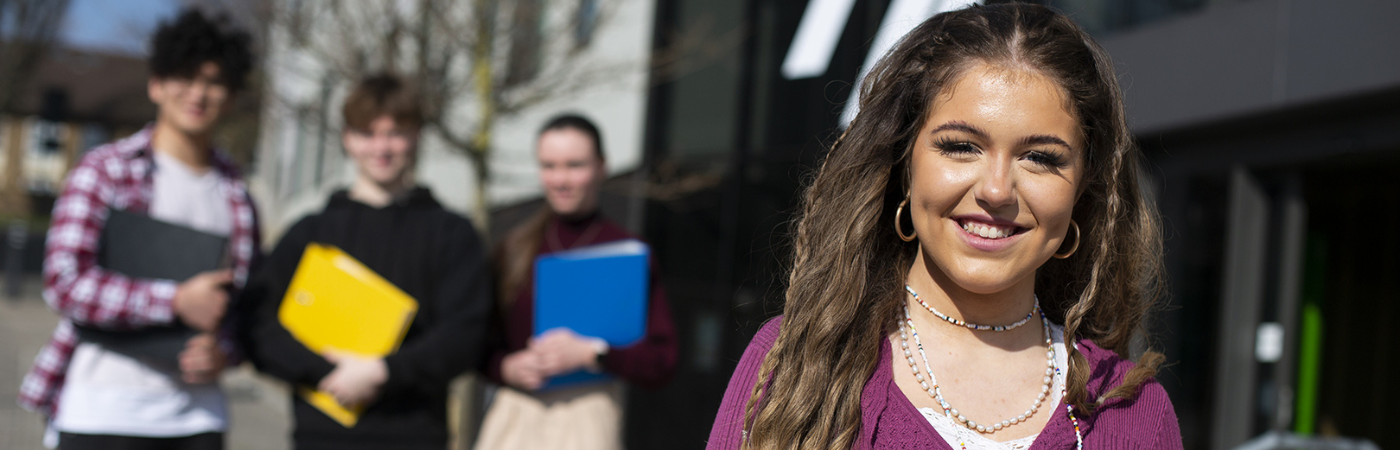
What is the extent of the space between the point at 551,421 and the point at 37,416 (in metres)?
6.10

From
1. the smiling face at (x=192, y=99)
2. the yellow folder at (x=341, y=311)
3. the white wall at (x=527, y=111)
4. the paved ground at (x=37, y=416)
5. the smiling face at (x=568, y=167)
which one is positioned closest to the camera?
the yellow folder at (x=341, y=311)

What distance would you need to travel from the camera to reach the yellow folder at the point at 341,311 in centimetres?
306

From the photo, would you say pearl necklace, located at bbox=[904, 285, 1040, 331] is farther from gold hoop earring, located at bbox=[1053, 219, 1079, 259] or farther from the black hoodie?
the black hoodie

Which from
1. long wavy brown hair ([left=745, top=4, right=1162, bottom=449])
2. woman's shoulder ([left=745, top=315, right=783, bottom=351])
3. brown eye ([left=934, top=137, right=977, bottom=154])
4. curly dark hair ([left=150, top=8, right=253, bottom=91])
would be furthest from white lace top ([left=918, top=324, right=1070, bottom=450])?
curly dark hair ([left=150, top=8, right=253, bottom=91])

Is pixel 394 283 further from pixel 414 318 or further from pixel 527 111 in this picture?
pixel 527 111

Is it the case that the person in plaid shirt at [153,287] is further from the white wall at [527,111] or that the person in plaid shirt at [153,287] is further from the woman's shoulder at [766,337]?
the white wall at [527,111]

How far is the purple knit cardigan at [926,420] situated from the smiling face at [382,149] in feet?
6.56

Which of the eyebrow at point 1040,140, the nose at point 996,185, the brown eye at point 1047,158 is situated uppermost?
the eyebrow at point 1040,140

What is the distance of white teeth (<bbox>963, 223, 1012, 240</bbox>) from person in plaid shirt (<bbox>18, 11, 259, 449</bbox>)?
2393 mm

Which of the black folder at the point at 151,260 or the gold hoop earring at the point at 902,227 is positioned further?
the black folder at the point at 151,260

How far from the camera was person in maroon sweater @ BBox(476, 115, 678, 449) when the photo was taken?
10.9ft

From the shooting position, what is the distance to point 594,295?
3430 mm

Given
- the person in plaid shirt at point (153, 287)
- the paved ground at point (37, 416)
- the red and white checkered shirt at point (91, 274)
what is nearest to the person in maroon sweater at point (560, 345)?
the person in plaid shirt at point (153, 287)

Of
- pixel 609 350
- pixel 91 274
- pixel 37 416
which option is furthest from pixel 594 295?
pixel 37 416
